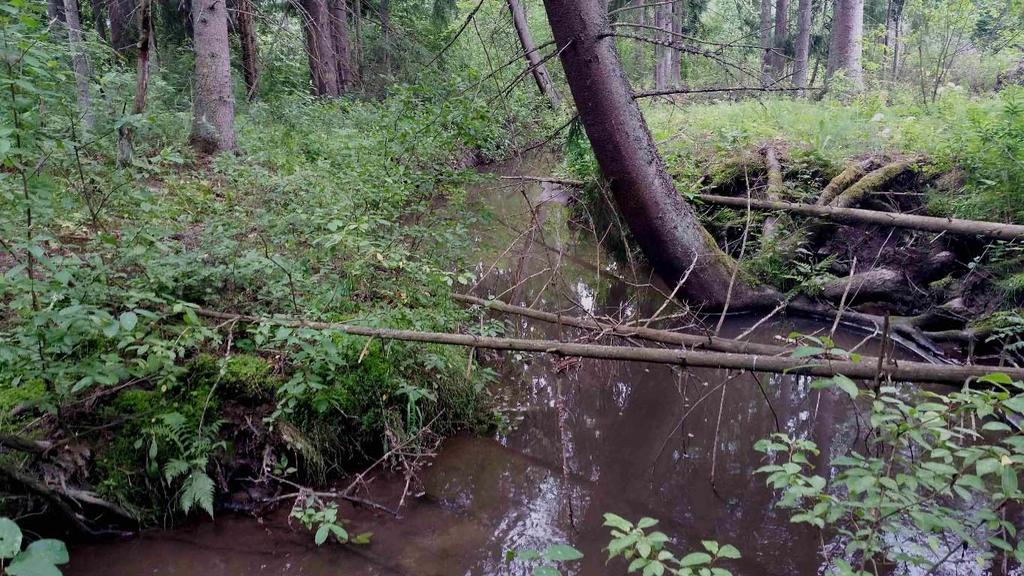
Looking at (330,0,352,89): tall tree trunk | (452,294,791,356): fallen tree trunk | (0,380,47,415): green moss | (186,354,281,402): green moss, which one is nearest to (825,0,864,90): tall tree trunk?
(330,0,352,89): tall tree trunk

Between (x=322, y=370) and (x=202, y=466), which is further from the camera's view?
(x=322, y=370)

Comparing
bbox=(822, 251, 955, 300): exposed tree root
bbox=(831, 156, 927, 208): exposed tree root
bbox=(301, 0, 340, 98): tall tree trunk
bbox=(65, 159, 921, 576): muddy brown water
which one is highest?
bbox=(301, 0, 340, 98): tall tree trunk

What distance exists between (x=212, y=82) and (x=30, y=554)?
22.7ft

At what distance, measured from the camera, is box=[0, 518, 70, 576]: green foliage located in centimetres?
128

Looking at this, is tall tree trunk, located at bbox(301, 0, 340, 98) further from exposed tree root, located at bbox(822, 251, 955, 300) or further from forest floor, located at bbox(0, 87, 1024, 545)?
A: exposed tree root, located at bbox(822, 251, 955, 300)

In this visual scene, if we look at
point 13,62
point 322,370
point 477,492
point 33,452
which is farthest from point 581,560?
point 13,62

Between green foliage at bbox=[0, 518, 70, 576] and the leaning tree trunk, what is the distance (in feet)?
13.3

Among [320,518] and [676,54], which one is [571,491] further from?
[676,54]

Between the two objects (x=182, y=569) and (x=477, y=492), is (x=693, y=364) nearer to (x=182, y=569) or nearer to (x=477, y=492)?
(x=477, y=492)

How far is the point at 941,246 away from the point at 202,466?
5865 millimetres

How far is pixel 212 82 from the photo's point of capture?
7059mm

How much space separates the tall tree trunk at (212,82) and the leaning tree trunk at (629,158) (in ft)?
14.3

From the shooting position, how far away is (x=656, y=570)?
1739 mm

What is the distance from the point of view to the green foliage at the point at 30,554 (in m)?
1.28
